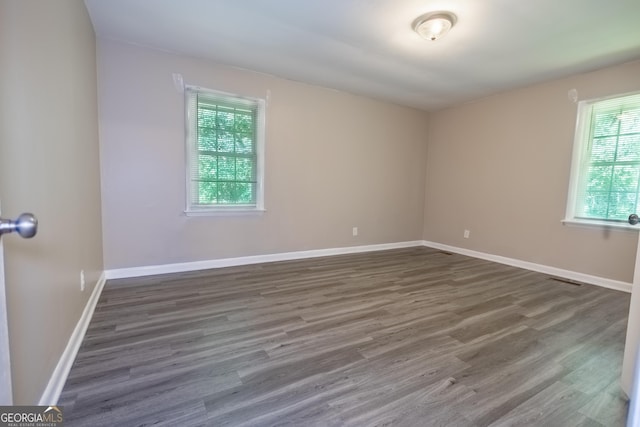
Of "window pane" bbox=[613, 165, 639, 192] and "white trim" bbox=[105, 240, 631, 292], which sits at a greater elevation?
"window pane" bbox=[613, 165, 639, 192]

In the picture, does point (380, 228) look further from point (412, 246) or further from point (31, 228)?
point (31, 228)

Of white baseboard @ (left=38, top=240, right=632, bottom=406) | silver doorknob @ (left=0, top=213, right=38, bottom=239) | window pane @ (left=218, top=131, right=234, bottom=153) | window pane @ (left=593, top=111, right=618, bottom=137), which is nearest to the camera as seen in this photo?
silver doorknob @ (left=0, top=213, right=38, bottom=239)

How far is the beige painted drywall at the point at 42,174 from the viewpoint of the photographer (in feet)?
3.41

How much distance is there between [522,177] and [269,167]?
3500 mm

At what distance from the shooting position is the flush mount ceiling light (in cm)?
235

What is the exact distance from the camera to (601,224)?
3291mm

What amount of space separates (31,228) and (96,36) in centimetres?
319

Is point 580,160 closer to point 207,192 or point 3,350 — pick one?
point 207,192

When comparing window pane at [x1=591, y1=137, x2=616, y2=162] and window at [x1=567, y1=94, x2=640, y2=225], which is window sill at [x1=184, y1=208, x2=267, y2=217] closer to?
window at [x1=567, y1=94, x2=640, y2=225]

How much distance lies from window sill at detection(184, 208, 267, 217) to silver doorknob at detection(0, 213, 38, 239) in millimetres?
2831

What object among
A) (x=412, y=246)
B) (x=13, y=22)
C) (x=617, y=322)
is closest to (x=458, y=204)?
(x=412, y=246)

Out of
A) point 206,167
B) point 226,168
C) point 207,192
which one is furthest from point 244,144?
point 207,192

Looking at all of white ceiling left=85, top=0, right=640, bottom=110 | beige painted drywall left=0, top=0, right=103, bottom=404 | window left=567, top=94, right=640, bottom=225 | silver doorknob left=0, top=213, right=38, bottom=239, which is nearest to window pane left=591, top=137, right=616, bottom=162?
window left=567, top=94, right=640, bottom=225

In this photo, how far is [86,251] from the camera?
2.24m
